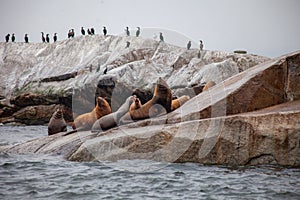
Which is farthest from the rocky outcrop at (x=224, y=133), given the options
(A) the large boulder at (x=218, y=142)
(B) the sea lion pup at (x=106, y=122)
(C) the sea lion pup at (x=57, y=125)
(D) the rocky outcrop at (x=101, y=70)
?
(D) the rocky outcrop at (x=101, y=70)

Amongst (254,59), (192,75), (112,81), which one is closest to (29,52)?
(112,81)

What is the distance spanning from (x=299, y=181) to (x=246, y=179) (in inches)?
35.6

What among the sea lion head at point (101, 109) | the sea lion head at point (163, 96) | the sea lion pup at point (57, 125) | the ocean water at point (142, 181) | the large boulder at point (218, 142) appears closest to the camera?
the ocean water at point (142, 181)

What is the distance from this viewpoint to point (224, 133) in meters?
9.55

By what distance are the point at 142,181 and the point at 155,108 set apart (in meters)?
4.81

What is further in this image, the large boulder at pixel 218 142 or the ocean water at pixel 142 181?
the large boulder at pixel 218 142

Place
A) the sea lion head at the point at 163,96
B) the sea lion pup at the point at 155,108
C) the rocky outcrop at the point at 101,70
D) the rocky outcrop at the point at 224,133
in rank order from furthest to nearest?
1. the rocky outcrop at the point at 101,70
2. the sea lion head at the point at 163,96
3. the sea lion pup at the point at 155,108
4. the rocky outcrop at the point at 224,133

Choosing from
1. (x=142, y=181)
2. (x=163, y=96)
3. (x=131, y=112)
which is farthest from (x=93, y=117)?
(x=142, y=181)

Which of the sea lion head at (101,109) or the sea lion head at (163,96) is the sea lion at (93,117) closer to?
the sea lion head at (101,109)

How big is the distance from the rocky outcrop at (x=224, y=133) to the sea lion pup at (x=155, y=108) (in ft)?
3.87

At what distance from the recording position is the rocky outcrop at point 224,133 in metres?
9.21

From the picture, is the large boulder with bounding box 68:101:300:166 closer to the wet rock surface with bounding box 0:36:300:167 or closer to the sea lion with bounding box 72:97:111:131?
the wet rock surface with bounding box 0:36:300:167

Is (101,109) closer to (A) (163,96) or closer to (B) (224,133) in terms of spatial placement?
(A) (163,96)

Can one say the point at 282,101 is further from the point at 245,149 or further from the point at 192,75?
the point at 192,75
